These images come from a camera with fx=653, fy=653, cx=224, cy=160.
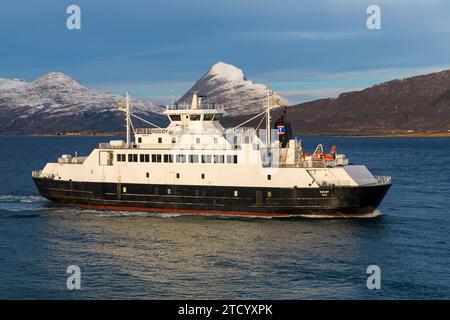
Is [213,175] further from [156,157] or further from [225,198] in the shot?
[156,157]

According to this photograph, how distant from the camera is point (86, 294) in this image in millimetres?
30562

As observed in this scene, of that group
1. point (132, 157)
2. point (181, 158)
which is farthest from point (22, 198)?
point (181, 158)

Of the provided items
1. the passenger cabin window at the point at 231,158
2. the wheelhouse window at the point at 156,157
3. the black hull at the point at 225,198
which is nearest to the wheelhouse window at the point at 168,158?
the wheelhouse window at the point at 156,157

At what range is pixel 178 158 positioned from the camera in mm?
49469

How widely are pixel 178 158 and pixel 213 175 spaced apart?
322cm

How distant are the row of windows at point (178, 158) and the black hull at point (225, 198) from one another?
194 centimetres

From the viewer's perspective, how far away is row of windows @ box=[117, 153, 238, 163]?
48344 millimetres

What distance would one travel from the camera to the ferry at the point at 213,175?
4625 centimetres

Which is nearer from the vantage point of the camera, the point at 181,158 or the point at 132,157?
the point at 181,158

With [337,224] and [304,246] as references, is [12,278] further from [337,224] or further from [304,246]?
[337,224]

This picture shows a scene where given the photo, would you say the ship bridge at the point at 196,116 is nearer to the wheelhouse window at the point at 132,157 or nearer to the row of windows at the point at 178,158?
the row of windows at the point at 178,158
